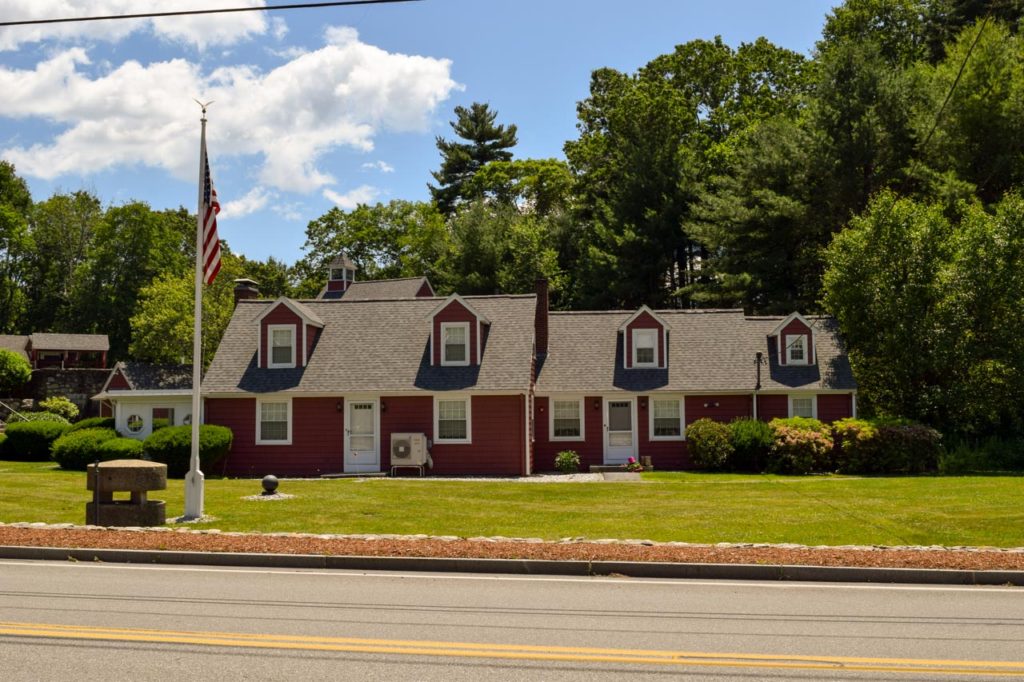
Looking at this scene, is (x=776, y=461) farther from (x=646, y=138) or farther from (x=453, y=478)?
(x=646, y=138)

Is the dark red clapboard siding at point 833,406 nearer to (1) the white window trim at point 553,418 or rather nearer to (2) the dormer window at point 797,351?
(2) the dormer window at point 797,351

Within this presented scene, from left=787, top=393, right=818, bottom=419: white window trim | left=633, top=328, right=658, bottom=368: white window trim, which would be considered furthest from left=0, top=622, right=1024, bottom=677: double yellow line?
left=787, top=393, right=818, bottom=419: white window trim

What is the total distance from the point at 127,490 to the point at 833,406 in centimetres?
2433

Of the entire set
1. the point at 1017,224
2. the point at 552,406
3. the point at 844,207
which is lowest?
the point at 552,406

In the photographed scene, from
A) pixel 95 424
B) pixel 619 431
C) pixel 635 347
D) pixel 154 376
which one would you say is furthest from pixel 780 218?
pixel 95 424

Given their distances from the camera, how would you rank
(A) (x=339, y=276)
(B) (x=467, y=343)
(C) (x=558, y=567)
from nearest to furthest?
(C) (x=558, y=567) < (B) (x=467, y=343) < (A) (x=339, y=276)

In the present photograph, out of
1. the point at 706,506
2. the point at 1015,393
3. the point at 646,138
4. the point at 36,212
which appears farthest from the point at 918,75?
the point at 36,212

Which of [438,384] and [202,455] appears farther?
[438,384]

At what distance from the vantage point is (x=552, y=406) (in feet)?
106

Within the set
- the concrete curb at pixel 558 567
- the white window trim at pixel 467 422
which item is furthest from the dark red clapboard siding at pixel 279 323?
the concrete curb at pixel 558 567

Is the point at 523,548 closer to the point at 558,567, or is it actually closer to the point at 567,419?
the point at 558,567

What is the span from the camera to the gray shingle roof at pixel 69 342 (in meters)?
74.8

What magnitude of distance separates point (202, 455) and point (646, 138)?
35460 mm

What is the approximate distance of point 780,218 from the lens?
47.4m
